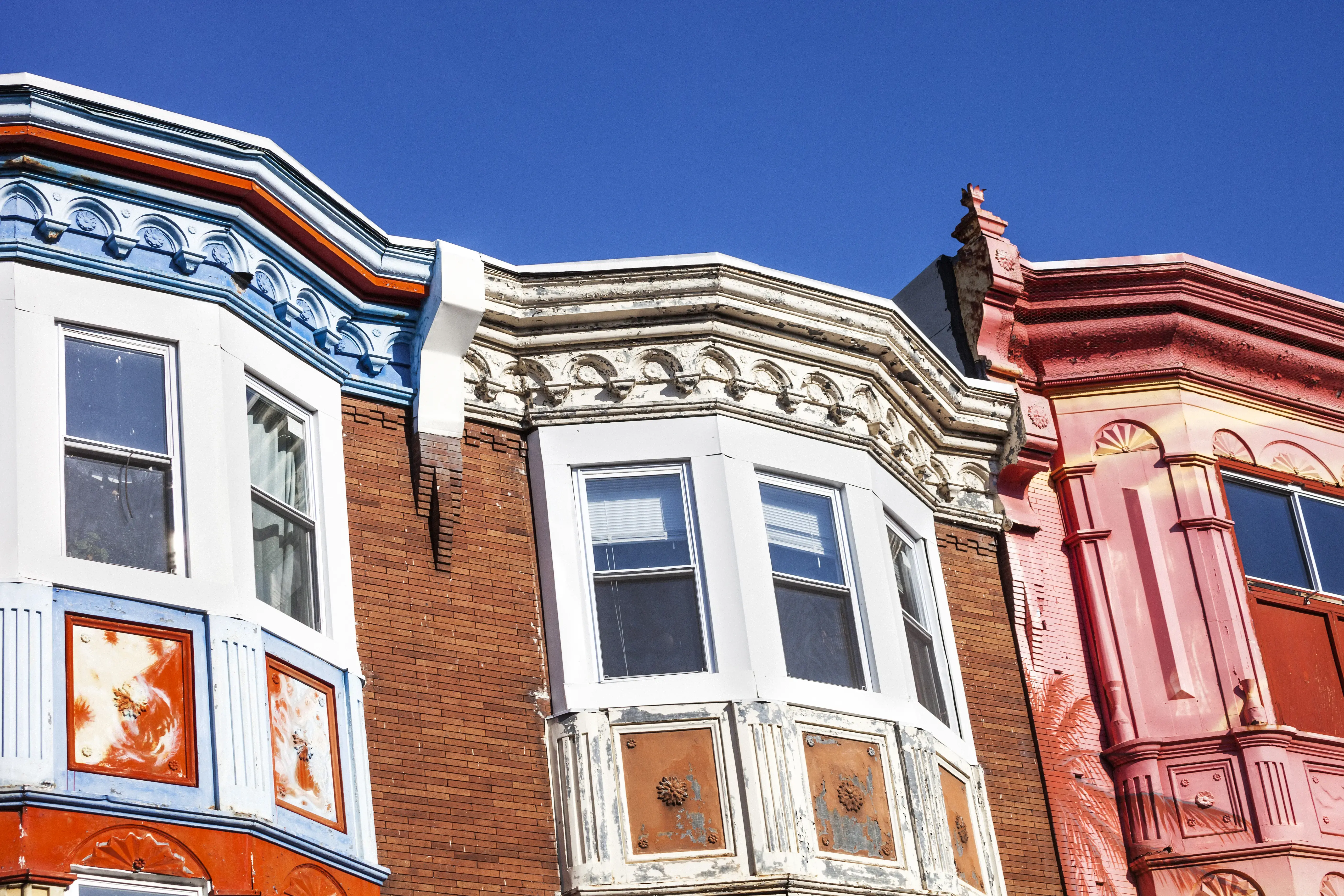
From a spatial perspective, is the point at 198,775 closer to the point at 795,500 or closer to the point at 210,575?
the point at 210,575

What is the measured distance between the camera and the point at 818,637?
12891mm

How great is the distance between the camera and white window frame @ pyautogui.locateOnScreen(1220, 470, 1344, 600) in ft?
50.5

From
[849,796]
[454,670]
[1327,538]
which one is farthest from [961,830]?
[1327,538]

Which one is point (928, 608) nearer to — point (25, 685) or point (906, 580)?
point (906, 580)

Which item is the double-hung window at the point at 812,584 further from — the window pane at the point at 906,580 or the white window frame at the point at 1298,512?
the white window frame at the point at 1298,512

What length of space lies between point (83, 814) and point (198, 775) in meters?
0.65

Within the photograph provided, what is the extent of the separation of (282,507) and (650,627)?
8.25 feet

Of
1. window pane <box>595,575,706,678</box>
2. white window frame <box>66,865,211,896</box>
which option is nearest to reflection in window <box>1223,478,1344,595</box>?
window pane <box>595,575,706,678</box>

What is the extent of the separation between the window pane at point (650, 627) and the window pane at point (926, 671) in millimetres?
1807

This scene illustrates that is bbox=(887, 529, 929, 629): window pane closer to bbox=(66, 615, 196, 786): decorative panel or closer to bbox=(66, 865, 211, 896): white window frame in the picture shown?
bbox=(66, 615, 196, 786): decorative panel

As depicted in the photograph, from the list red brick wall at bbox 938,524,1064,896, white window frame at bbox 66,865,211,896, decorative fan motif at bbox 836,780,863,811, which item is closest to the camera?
white window frame at bbox 66,865,211,896

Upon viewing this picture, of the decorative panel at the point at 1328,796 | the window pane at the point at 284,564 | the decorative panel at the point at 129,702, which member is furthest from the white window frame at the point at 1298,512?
the decorative panel at the point at 129,702

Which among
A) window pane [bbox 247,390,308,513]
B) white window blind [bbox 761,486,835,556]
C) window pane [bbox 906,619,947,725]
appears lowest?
window pane [bbox 906,619,947,725]

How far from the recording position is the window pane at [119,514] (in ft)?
33.6
